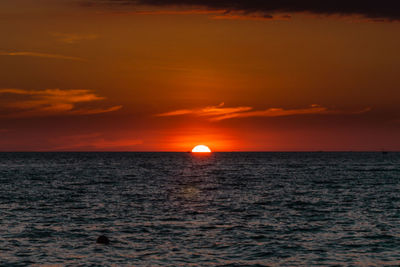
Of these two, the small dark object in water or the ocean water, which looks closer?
the ocean water

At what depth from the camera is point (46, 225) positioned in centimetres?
4325

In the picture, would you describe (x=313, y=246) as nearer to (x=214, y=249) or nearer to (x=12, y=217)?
(x=214, y=249)

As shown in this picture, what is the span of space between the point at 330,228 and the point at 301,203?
17.9 m

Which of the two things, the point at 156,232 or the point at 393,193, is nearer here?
the point at 156,232

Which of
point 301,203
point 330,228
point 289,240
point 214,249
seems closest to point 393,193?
point 301,203

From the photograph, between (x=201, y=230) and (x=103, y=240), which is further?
(x=201, y=230)

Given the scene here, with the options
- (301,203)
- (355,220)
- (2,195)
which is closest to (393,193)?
(301,203)

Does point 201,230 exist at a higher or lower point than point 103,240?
higher

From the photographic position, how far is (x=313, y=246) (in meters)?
35.1

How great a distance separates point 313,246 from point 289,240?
7.42ft

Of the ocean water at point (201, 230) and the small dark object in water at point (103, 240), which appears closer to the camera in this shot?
the ocean water at point (201, 230)

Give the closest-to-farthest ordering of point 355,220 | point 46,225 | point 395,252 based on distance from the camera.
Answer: point 395,252 < point 46,225 < point 355,220

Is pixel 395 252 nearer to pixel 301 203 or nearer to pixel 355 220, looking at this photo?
pixel 355 220

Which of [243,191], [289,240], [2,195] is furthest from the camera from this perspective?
[243,191]
